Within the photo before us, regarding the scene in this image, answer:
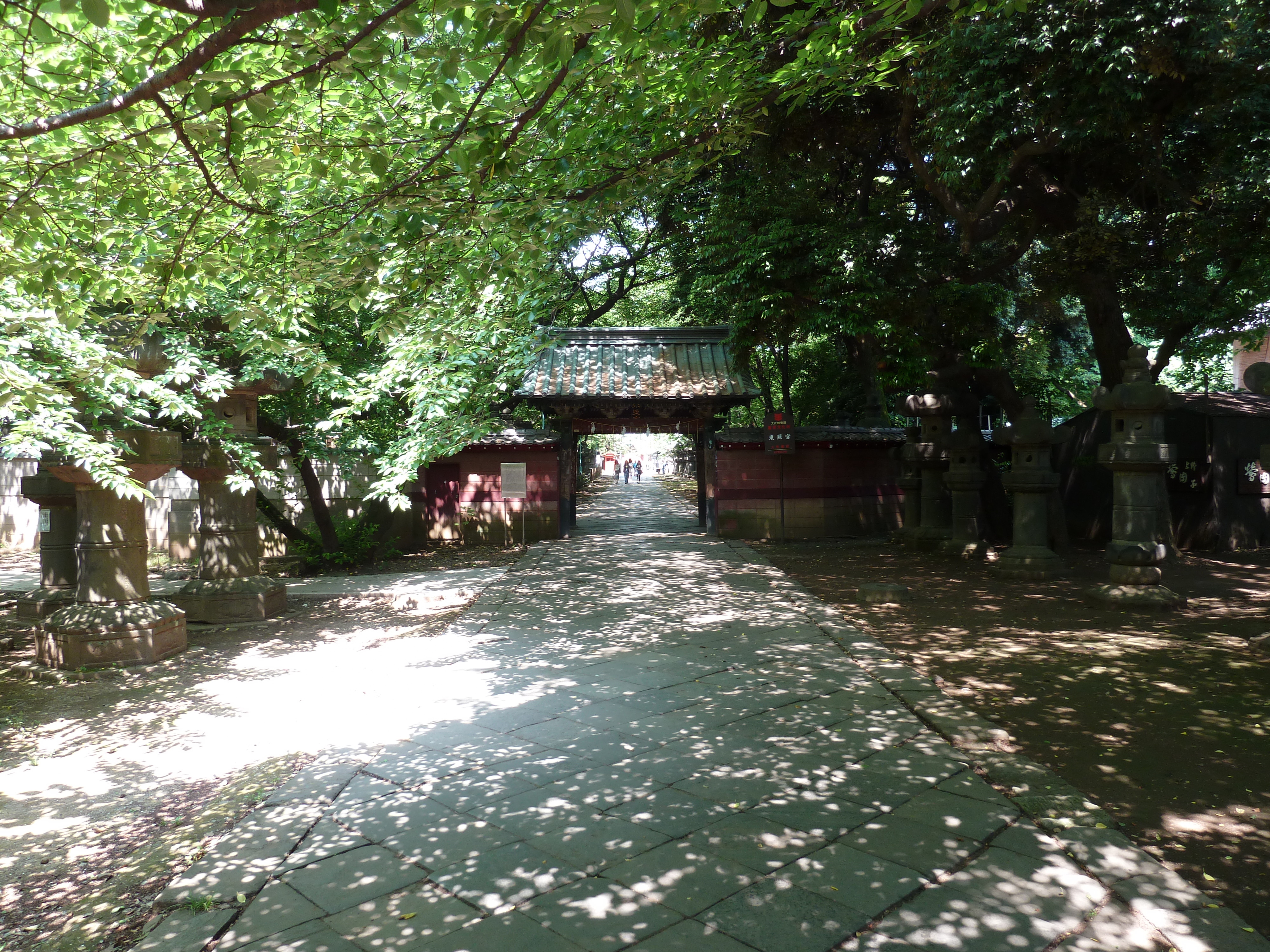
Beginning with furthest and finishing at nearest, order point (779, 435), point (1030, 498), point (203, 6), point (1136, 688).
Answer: point (779, 435) → point (1030, 498) → point (1136, 688) → point (203, 6)

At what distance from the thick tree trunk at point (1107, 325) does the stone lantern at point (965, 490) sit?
6.76 ft

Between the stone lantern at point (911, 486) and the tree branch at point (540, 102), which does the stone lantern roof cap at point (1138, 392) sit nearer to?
the stone lantern at point (911, 486)

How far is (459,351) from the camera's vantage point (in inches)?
360

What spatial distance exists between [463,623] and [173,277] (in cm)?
431

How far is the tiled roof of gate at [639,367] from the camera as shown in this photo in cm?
1513

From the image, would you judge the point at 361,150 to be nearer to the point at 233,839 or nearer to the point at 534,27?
the point at 534,27

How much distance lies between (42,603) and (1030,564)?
1177 centimetres

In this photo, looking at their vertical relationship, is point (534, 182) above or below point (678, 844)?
above

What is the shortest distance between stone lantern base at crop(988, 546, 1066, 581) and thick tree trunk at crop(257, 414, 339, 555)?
9826 millimetres

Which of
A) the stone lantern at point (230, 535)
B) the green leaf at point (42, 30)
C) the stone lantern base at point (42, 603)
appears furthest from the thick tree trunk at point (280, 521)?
the green leaf at point (42, 30)

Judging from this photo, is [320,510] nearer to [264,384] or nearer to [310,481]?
[310,481]

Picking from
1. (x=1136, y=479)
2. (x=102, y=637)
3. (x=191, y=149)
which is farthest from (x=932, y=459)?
(x=191, y=149)

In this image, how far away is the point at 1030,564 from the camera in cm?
1070

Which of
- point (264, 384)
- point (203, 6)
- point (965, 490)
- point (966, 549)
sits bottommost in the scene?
point (966, 549)
